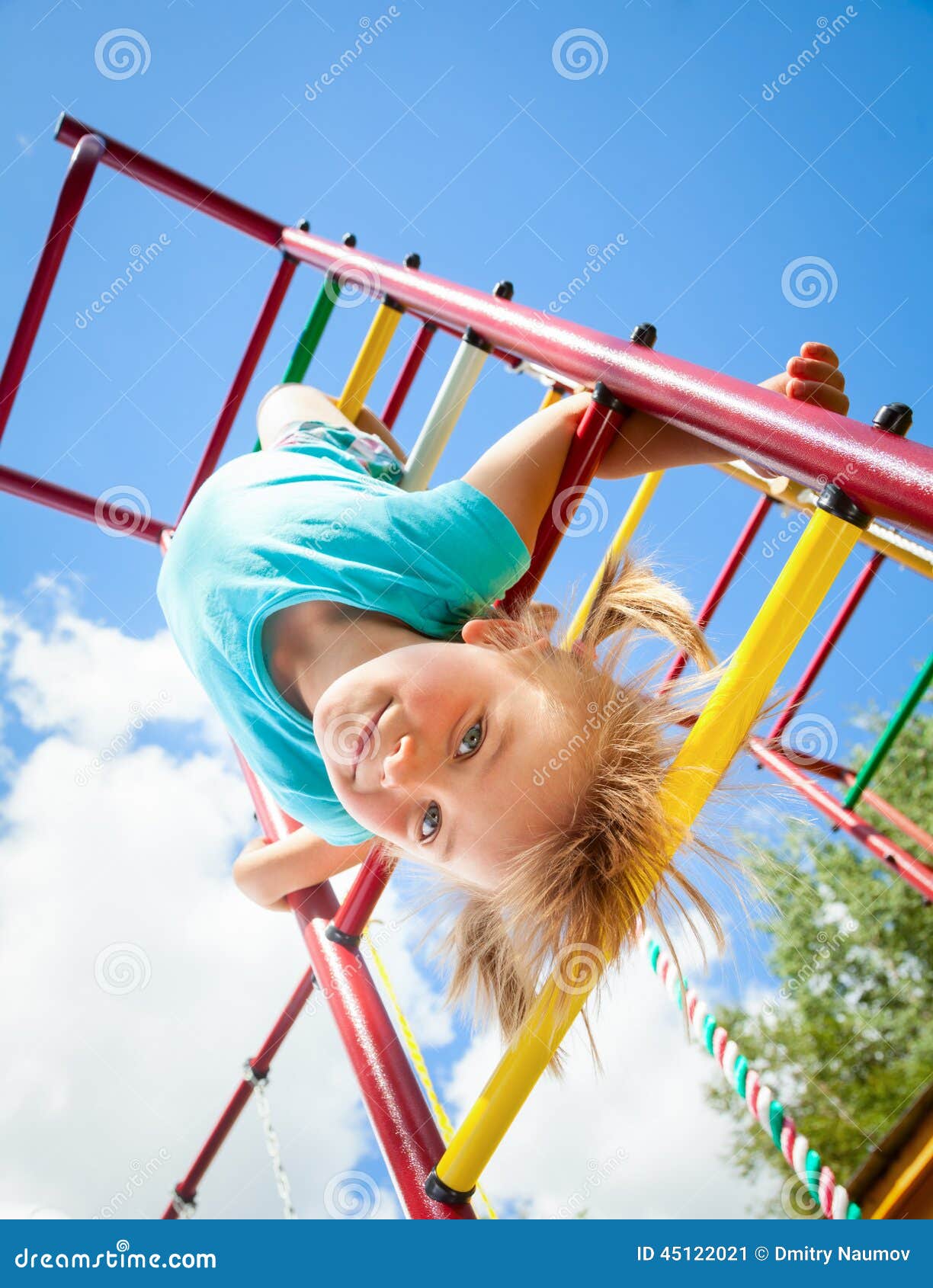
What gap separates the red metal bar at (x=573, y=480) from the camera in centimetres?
109

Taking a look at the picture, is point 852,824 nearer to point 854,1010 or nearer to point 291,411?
point 291,411

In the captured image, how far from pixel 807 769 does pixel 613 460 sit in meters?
1.81

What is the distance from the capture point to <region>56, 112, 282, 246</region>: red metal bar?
2.18 m

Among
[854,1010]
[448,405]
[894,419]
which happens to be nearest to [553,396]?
[448,405]

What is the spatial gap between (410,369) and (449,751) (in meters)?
1.44

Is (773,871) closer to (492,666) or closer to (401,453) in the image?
(492,666)

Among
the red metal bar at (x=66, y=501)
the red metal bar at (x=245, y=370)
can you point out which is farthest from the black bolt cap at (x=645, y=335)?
the red metal bar at (x=66, y=501)

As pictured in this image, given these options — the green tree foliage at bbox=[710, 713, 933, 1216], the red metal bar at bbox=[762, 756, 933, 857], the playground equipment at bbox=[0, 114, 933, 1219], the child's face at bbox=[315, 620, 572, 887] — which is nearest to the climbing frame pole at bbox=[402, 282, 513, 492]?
the playground equipment at bbox=[0, 114, 933, 1219]

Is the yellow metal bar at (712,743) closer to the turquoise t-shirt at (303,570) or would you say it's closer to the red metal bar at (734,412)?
the red metal bar at (734,412)

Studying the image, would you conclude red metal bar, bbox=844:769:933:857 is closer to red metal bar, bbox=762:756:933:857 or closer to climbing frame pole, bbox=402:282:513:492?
red metal bar, bbox=762:756:933:857

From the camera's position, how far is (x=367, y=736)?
1019 mm

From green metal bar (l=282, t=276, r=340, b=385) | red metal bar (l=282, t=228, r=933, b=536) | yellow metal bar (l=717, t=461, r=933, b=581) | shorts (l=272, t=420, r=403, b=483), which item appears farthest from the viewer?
green metal bar (l=282, t=276, r=340, b=385)

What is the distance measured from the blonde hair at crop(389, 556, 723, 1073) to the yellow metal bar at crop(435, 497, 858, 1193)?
0.04m

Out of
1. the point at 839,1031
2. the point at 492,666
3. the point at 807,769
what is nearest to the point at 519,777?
the point at 492,666
